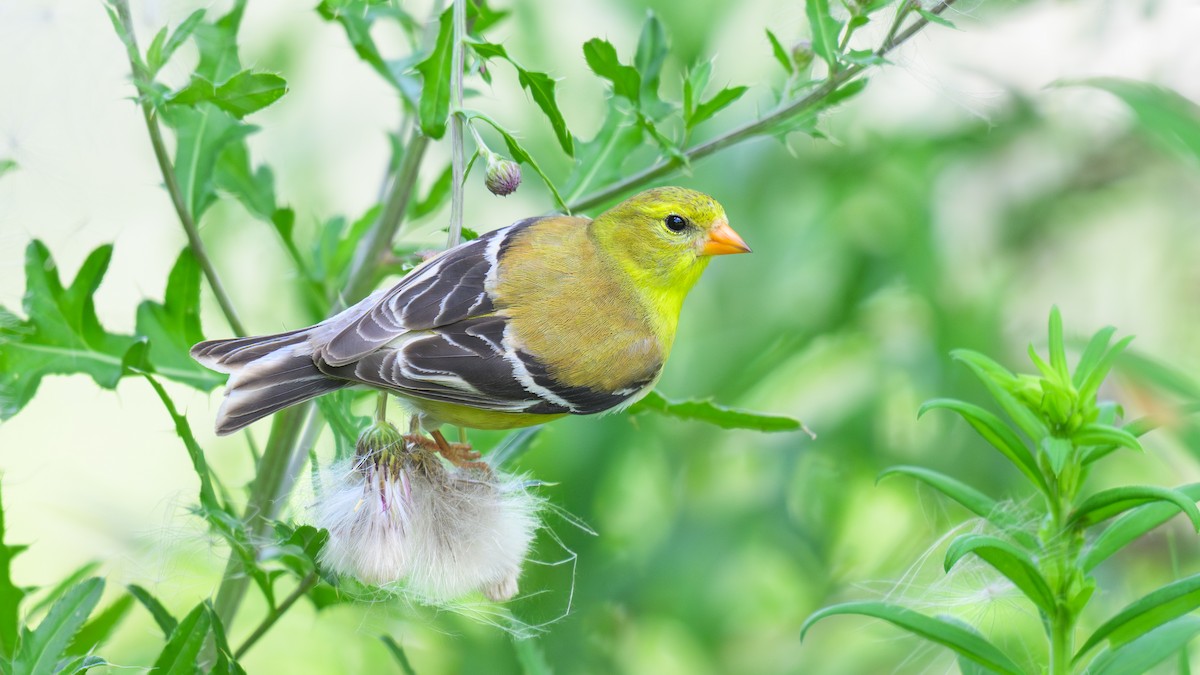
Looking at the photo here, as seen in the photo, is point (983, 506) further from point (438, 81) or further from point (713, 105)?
point (438, 81)

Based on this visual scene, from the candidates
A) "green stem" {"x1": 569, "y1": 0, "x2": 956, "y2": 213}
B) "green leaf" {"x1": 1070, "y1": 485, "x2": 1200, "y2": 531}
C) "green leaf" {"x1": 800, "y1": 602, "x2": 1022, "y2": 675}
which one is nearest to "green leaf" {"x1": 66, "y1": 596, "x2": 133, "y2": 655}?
"green stem" {"x1": 569, "y1": 0, "x2": 956, "y2": 213}

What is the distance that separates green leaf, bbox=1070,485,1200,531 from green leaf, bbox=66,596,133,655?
3.60 ft

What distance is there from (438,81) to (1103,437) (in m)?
0.75

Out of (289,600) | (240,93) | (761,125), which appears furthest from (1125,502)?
(240,93)

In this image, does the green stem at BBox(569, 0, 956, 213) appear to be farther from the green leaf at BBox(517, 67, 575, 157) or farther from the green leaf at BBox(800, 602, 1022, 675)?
the green leaf at BBox(800, 602, 1022, 675)

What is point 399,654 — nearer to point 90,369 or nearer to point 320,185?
point 90,369

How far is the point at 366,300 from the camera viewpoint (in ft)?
4.47

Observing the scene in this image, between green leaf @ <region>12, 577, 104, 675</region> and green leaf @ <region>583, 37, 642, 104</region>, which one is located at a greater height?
green leaf @ <region>583, 37, 642, 104</region>

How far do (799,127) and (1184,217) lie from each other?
2181mm

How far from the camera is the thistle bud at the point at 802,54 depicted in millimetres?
1341

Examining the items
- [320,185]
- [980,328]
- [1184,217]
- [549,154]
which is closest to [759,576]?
[980,328]

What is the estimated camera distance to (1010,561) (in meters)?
1.02

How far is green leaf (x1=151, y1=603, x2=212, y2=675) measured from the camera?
1.12m

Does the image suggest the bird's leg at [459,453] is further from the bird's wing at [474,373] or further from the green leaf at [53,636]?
the green leaf at [53,636]
